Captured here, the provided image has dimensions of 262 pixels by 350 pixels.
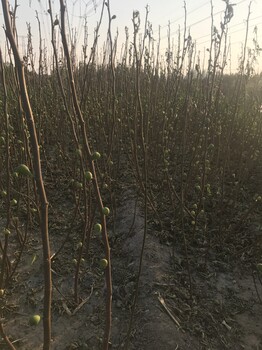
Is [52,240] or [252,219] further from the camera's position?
[252,219]

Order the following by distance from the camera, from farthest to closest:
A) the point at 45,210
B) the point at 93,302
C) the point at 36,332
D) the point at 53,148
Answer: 1. the point at 53,148
2. the point at 93,302
3. the point at 36,332
4. the point at 45,210

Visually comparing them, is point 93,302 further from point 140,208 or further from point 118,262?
point 140,208

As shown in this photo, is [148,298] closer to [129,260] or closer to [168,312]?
[168,312]

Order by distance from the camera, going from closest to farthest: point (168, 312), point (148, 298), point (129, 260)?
1. point (168, 312)
2. point (148, 298)
3. point (129, 260)

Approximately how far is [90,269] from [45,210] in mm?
1581

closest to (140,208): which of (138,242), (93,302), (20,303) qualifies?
(138,242)

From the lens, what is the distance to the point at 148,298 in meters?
2.05

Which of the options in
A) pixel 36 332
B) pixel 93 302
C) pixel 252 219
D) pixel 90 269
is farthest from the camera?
pixel 252 219

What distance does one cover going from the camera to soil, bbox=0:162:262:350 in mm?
1841

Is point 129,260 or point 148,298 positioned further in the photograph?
point 129,260

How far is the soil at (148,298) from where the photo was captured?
1.84 metres

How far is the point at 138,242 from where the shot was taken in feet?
8.41

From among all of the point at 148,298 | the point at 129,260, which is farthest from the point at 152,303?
the point at 129,260

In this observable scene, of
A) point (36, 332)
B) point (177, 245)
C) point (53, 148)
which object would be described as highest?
point (53, 148)
